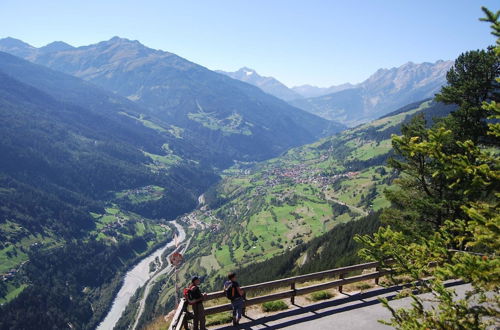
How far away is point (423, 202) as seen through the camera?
21.9 metres

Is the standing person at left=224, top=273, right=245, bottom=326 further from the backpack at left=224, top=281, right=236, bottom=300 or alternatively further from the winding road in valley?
the winding road in valley

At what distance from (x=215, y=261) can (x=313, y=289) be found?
15710 cm

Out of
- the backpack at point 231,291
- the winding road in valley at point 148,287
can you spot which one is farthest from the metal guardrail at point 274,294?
the winding road in valley at point 148,287

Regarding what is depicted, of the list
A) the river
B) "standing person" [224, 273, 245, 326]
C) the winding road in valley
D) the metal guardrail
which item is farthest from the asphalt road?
the river

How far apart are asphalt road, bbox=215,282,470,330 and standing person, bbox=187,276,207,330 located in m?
2.00

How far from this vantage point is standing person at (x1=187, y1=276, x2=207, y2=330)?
44.1 ft

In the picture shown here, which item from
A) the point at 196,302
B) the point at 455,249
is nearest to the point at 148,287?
the point at 196,302

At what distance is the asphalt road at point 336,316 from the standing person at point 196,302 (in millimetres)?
1995

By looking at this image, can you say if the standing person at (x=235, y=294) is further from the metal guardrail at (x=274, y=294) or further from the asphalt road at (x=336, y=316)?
the asphalt road at (x=336, y=316)

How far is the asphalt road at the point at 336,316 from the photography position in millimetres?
14664

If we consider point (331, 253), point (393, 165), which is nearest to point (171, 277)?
point (331, 253)

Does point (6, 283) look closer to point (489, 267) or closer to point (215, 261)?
point (215, 261)

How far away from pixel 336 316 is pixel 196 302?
22.1 ft

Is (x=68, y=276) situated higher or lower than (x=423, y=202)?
lower
